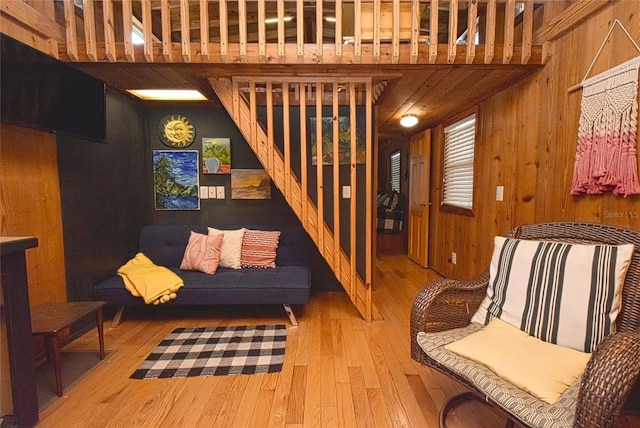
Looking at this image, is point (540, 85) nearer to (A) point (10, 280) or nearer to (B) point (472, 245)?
(B) point (472, 245)

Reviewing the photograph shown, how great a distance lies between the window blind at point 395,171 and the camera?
641cm

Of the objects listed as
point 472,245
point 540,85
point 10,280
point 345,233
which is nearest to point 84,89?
point 10,280

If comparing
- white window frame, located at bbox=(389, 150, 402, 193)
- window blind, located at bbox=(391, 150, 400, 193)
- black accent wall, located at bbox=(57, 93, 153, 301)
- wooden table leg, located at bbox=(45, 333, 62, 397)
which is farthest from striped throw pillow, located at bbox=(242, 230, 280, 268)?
window blind, located at bbox=(391, 150, 400, 193)

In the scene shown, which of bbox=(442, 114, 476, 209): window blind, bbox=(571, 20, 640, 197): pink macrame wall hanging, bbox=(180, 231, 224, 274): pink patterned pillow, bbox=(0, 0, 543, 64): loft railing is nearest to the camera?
bbox=(571, 20, 640, 197): pink macrame wall hanging

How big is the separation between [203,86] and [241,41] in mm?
876

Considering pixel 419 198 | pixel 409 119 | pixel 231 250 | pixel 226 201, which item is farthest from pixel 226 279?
pixel 419 198

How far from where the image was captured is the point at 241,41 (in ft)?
6.86

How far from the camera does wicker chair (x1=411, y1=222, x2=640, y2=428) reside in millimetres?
904

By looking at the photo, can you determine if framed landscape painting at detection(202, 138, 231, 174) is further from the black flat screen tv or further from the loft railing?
the loft railing

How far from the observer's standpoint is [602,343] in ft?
3.40

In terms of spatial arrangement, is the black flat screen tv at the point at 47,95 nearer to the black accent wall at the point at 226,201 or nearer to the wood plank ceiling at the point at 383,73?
the wood plank ceiling at the point at 383,73

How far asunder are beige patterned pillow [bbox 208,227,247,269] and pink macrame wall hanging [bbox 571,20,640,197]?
2773 millimetres

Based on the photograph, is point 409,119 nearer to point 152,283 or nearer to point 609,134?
point 609,134

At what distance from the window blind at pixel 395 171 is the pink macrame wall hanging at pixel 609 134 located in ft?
14.8
